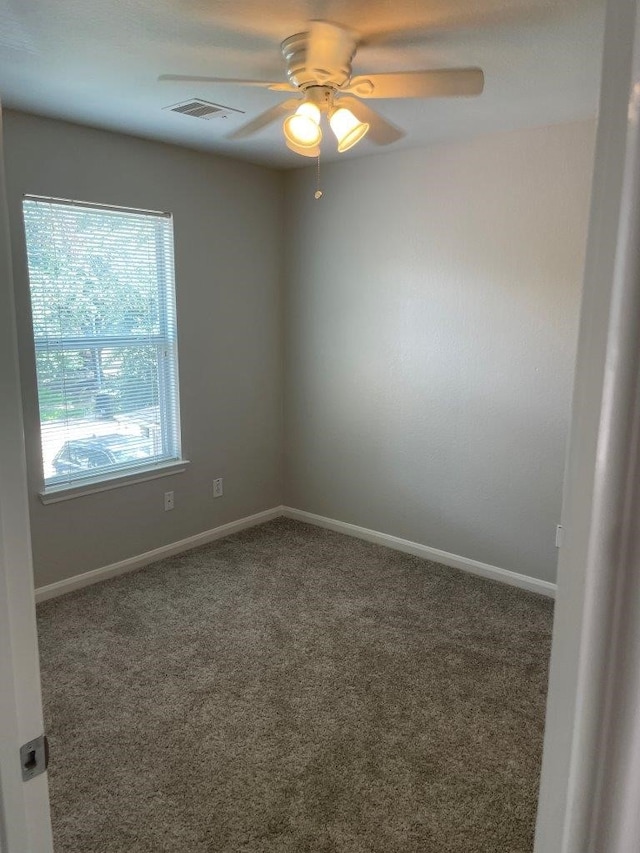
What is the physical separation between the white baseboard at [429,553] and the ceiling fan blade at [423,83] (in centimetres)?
247

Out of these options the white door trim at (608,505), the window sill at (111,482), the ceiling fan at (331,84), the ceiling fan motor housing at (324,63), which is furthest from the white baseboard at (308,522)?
the white door trim at (608,505)

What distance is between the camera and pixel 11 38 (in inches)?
84.7

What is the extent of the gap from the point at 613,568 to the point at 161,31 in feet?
7.60

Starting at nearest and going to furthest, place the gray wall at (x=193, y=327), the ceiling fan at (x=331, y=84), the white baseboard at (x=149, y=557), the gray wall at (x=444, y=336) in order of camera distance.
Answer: the ceiling fan at (x=331, y=84), the gray wall at (x=193, y=327), the gray wall at (x=444, y=336), the white baseboard at (x=149, y=557)

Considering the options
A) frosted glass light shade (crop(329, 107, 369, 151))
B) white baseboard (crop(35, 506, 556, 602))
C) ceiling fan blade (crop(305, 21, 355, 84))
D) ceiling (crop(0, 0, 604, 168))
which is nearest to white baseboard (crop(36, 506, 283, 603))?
white baseboard (crop(35, 506, 556, 602))

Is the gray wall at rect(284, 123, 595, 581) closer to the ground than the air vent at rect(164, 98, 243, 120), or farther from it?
closer to the ground

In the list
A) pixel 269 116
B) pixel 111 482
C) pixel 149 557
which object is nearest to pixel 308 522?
pixel 149 557

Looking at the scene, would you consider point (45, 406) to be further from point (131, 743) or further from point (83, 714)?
point (131, 743)

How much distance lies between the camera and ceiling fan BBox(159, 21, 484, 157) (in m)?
2.03

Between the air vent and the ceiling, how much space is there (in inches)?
2.2

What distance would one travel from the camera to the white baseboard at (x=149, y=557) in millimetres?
3488

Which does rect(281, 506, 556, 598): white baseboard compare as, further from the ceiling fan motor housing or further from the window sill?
the ceiling fan motor housing

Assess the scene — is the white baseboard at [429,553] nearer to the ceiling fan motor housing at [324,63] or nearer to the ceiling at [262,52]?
the ceiling at [262,52]

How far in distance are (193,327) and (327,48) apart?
86.4 inches
